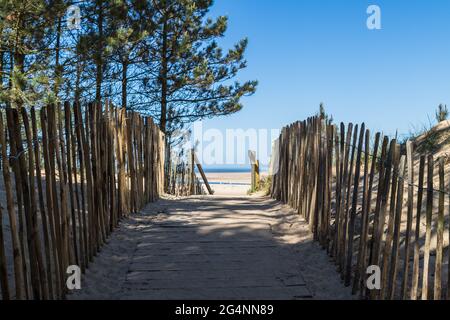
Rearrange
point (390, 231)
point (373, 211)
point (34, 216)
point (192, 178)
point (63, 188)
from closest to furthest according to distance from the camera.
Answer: point (34, 216)
point (390, 231)
point (63, 188)
point (373, 211)
point (192, 178)

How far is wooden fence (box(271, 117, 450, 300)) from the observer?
2.99 meters

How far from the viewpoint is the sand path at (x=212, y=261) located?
3861 millimetres

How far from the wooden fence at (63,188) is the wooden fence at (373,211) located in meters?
2.17

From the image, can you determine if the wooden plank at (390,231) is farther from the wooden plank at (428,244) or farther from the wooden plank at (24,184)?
the wooden plank at (24,184)

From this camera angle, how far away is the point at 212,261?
452 cm

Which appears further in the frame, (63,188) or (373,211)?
(373,211)

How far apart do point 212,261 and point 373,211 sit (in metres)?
1.79

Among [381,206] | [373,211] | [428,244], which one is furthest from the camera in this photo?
[373,211]

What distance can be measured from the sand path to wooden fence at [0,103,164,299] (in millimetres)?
Answer: 247

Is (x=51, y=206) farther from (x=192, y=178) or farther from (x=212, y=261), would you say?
(x=192, y=178)

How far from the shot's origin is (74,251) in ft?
13.1

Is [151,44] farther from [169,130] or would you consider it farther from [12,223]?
[12,223]

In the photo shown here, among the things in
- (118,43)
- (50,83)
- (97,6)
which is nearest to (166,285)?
(50,83)

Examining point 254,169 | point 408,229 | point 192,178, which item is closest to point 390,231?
point 408,229
